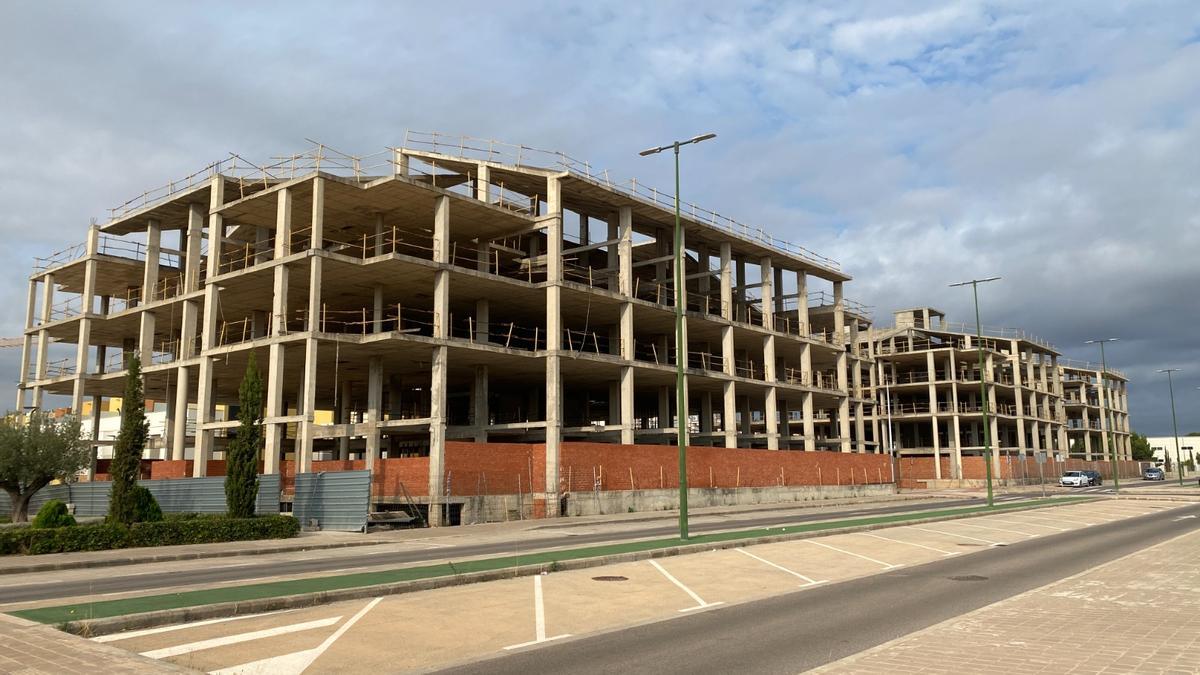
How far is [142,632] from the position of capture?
9.45 metres

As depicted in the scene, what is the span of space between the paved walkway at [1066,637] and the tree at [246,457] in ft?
79.4

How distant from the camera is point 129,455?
26.6 meters

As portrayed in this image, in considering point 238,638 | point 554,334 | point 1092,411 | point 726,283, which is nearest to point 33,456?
point 554,334

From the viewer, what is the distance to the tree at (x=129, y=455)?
25828mm

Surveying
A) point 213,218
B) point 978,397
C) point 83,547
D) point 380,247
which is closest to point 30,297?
point 213,218

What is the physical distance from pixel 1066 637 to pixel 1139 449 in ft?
531

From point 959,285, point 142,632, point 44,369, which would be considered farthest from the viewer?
point 44,369

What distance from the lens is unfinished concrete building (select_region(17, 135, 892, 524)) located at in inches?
1426

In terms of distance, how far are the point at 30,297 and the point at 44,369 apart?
5.70m

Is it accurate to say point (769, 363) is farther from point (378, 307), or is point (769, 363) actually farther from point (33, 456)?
point (33, 456)

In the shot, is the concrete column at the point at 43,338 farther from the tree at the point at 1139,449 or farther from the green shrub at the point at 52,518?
the tree at the point at 1139,449

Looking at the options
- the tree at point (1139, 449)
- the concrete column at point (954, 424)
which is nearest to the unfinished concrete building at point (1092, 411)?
the tree at point (1139, 449)

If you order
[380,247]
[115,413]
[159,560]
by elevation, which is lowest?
[159,560]

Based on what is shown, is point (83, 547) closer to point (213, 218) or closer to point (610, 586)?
point (610, 586)
